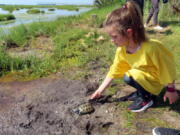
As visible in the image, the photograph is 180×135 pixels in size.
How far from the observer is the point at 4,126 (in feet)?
7.65

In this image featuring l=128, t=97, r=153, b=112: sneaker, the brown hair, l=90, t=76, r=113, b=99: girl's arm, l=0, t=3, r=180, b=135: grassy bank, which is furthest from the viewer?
l=90, t=76, r=113, b=99: girl's arm

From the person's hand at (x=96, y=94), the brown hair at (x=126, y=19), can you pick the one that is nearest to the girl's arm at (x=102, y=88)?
the person's hand at (x=96, y=94)

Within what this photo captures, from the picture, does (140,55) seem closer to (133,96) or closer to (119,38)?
(119,38)

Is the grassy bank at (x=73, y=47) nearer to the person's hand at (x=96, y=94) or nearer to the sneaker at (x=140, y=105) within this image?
the person's hand at (x=96, y=94)

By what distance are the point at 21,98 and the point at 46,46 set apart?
2181 millimetres

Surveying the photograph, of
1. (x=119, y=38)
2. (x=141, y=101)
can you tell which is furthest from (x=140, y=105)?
(x=119, y=38)

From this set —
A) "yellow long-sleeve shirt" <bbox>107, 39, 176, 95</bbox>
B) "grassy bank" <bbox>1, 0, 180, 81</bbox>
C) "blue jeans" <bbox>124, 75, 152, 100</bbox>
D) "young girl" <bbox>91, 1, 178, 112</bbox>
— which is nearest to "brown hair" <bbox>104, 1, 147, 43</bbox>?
"young girl" <bbox>91, 1, 178, 112</bbox>

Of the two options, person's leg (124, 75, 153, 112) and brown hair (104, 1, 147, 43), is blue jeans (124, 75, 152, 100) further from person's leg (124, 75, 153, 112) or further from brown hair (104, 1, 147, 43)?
brown hair (104, 1, 147, 43)

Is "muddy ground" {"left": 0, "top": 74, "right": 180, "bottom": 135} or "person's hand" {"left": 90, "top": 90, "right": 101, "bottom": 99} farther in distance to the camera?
"person's hand" {"left": 90, "top": 90, "right": 101, "bottom": 99}

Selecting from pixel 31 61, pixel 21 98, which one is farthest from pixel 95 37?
pixel 21 98

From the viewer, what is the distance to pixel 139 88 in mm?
2428

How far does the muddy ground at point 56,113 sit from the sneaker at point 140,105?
2.2 inches

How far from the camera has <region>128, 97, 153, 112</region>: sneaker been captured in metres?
2.46

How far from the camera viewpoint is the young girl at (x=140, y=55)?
215 centimetres
